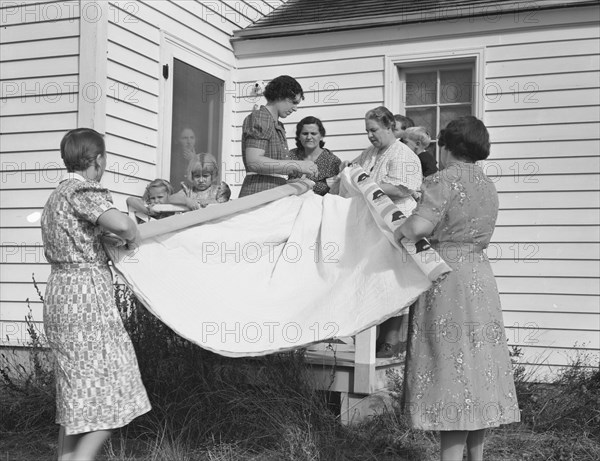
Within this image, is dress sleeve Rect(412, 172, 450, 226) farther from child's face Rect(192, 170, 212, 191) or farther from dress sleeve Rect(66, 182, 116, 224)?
child's face Rect(192, 170, 212, 191)

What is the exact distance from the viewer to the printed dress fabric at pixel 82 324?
343 centimetres

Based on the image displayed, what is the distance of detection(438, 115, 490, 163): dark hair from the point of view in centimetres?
368

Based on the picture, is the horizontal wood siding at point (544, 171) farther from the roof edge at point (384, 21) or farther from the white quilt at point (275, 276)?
the white quilt at point (275, 276)

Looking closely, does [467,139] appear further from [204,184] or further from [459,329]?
[204,184]

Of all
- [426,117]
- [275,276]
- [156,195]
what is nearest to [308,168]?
[275,276]

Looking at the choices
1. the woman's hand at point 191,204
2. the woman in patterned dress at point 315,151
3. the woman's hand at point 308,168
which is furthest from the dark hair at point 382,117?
the woman's hand at point 191,204

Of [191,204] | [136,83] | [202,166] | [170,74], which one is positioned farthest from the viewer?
[170,74]

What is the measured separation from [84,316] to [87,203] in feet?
1.74

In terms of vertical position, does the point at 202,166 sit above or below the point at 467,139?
above

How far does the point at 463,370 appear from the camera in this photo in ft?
11.7

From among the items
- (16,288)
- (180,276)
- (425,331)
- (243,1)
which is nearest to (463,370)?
(425,331)

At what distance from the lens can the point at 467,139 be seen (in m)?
3.68

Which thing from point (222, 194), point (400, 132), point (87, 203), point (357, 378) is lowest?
point (357, 378)

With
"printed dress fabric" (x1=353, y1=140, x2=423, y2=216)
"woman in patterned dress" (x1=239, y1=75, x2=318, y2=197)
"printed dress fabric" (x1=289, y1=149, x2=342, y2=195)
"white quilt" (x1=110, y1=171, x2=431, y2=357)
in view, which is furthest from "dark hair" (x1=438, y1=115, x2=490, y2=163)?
"printed dress fabric" (x1=289, y1=149, x2=342, y2=195)
